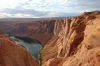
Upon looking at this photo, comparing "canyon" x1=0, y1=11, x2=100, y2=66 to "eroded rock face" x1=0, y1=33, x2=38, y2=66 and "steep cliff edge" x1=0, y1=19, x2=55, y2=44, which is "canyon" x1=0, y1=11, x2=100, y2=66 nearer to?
"steep cliff edge" x1=0, y1=19, x2=55, y2=44

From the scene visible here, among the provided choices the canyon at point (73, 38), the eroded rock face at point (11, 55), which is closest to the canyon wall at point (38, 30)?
the canyon at point (73, 38)

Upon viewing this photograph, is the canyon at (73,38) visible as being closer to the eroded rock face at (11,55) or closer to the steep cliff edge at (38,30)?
the steep cliff edge at (38,30)

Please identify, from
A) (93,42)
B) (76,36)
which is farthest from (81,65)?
(76,36)

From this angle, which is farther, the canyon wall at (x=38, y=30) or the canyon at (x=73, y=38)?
the canyon wall at (x=38, y=30)

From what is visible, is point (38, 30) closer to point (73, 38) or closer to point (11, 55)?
point (73, 38)

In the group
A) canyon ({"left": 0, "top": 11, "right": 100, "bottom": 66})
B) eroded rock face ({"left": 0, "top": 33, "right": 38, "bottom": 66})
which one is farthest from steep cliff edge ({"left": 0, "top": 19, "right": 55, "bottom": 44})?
eroded rock face ({"left": 0, "top": 33, "right": 38, "bottom": 66})

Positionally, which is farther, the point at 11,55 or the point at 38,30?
the point at 38,30

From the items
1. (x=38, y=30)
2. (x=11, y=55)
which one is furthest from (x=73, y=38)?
(x=38, y=30)

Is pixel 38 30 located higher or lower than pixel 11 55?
lower

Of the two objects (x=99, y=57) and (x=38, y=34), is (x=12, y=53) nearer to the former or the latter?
(x=99, y=57)
